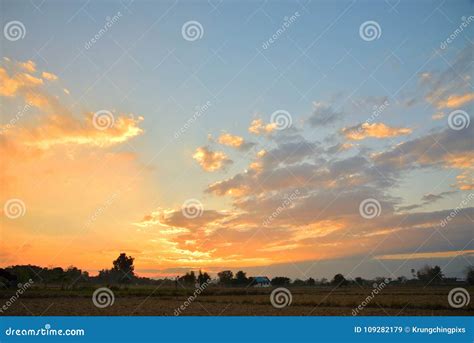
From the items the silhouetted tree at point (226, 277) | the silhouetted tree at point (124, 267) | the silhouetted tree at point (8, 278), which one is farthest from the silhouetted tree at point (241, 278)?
the silhouetted tree at point (8, 278)

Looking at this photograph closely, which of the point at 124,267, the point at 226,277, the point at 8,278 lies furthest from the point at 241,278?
the point at 8,278

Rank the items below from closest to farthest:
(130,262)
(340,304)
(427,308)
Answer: (427,308) → (340,304) → (130,262)

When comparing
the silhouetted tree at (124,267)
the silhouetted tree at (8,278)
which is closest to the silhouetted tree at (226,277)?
the silhouetted tree at (124,267)

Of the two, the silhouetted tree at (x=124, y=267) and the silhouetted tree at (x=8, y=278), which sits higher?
the silhouetted tree at (x=124, y=267)

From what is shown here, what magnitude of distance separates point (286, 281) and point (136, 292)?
68.1 meters

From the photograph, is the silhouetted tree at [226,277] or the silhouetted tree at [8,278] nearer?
the silhouetted tree at [8,278]

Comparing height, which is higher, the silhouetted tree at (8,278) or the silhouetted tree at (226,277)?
the silhouetted tree at (226,277)

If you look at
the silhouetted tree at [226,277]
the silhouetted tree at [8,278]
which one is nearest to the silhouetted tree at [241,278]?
the silhouetted tree at [226,277]

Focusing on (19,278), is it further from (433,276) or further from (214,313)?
(433,276)

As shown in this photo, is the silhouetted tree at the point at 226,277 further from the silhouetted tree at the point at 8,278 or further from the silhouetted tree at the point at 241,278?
the silhouetted tree at the point at 8,278

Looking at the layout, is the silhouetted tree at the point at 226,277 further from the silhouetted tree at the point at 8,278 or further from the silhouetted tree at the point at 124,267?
the silhouetted tree at the point at 8,278
